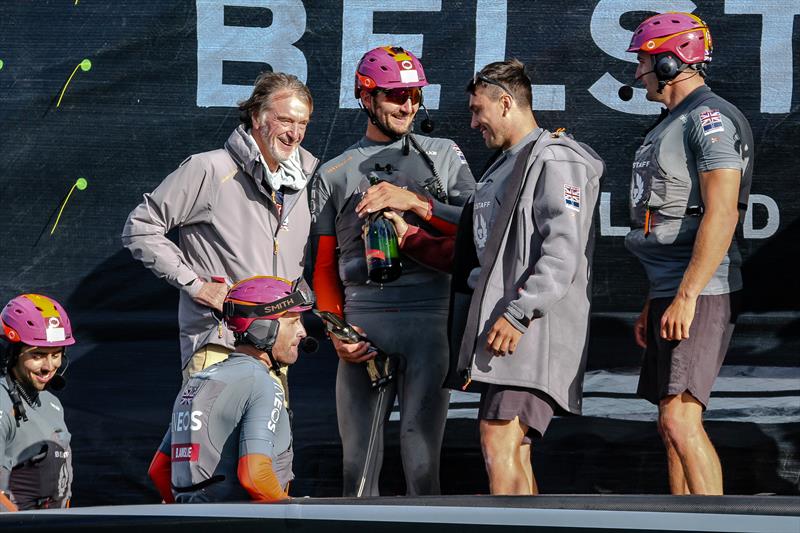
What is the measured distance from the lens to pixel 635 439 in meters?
→ 4.88

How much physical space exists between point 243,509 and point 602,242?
2.79m

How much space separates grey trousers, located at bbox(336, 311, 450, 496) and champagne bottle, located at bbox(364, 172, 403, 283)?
0.60ft

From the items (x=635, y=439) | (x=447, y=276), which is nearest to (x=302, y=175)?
(x=447, y=276)

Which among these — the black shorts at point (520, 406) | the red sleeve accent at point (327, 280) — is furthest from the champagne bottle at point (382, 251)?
the black shorts at point (520, 406)

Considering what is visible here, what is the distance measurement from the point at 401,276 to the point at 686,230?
41.3 inches

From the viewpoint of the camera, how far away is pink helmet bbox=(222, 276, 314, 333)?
3525 millimetres

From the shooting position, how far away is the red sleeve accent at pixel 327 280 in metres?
4.56

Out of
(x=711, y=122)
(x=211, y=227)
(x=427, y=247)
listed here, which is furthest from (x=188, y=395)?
(x=711, y=122)

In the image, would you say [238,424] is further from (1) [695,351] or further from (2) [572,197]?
(1) [695,351]

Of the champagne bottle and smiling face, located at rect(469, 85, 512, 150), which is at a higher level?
smiling face, located at rect(469, 85, 512, 150)

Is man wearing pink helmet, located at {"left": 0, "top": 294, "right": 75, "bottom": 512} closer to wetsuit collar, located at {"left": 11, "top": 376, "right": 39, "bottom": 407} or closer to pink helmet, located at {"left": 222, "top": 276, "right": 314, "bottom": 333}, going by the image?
wetsuit collar, located at {"left": 11, "top": 376, "right": 39, "bottom": 407}

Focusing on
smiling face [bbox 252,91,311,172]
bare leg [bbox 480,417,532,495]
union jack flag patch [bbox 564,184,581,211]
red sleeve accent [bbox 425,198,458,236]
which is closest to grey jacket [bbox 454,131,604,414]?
union jack flag patch [bbox 564,184,581,211]

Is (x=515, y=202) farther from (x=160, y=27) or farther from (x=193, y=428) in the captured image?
(x=160, y=27)

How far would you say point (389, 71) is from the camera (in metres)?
4.43
